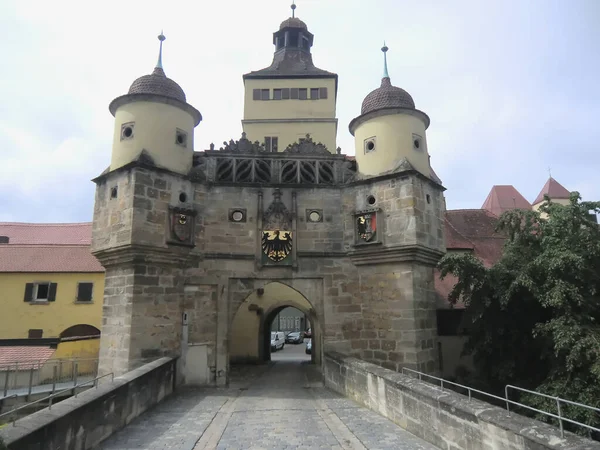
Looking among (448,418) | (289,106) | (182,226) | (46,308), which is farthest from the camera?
(289,106)

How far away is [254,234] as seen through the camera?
1398 centimetres

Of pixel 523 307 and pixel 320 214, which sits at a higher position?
pixel 320 214

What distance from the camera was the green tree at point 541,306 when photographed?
9844 mm

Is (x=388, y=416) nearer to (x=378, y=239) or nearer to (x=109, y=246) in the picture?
(x=378, y=239)

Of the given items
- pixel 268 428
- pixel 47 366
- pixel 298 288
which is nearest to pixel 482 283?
pixel 298 288

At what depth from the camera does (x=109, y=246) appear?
41.4 ft

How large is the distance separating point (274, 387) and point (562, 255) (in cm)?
844

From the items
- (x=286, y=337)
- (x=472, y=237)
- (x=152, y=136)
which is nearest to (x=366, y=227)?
(x=152, y=136)

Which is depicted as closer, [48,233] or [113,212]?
[113,212]

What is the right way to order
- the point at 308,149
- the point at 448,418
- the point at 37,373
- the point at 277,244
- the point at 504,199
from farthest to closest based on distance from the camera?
the point at 504,199 < the point at 308,149 < the point at 37,373 < the point at 277,244 < the point at 448,418

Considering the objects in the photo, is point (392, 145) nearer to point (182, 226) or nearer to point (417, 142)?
point (417, 142)

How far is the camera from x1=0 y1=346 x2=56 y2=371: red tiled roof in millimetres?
14908

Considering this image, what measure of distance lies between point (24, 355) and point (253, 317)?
9332mm

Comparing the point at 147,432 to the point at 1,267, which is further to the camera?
the point at 1,267
